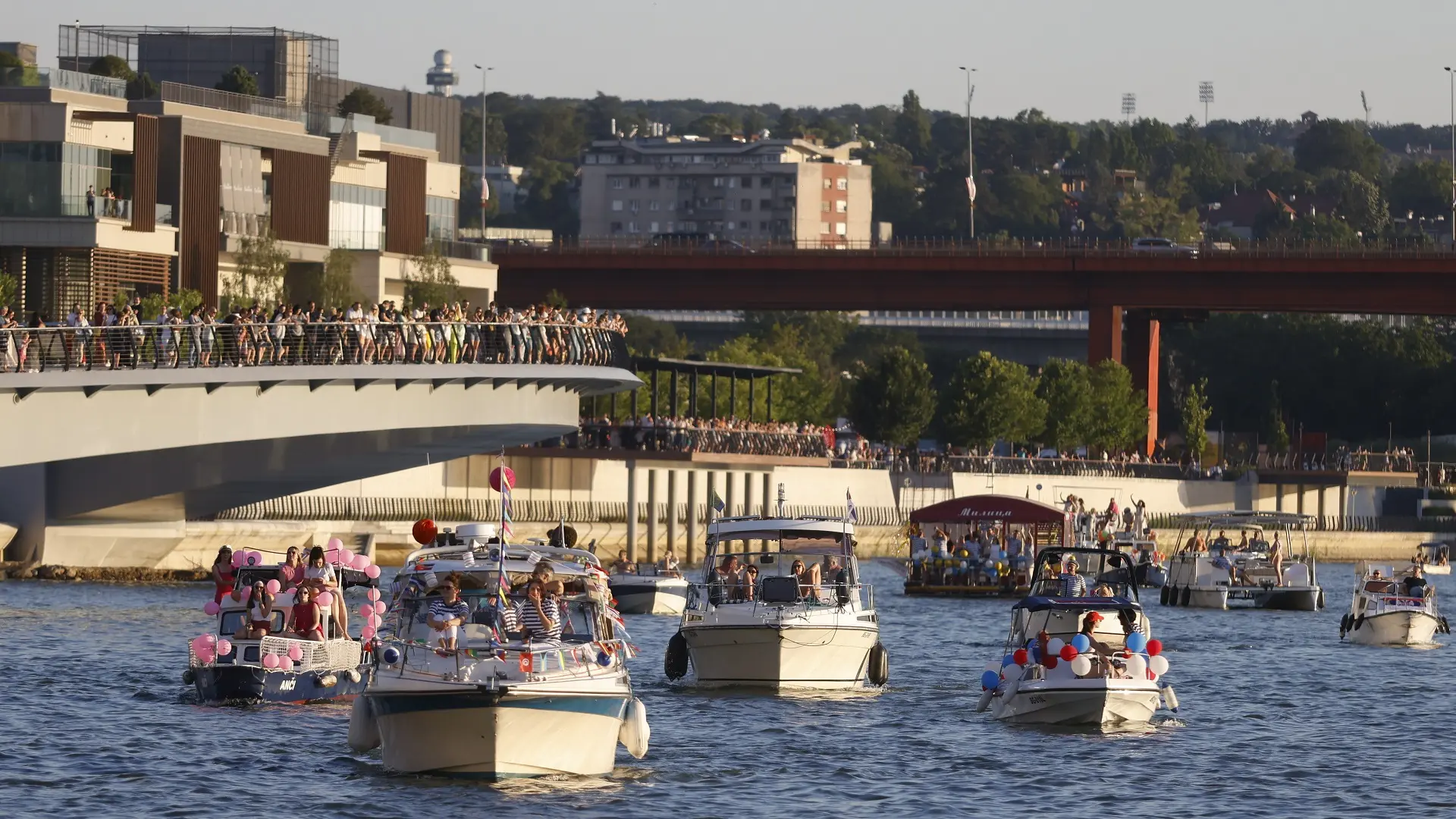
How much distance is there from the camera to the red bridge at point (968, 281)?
142 m

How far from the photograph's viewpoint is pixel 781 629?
161 feet

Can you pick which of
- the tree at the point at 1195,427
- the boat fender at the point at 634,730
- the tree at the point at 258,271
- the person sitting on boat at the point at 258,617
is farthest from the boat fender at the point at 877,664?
the tree at the point at 1195,427

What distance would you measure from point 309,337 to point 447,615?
118 feet

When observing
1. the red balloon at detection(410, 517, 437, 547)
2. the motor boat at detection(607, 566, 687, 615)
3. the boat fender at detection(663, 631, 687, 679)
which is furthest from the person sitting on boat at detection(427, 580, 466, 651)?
the motor boat at detection(607, 566, 687, 615)

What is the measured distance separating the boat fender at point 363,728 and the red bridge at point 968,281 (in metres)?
110

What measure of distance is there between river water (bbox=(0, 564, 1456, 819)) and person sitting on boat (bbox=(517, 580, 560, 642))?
6.78 feet

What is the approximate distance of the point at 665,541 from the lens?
4719 inches

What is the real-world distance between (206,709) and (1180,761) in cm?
1680

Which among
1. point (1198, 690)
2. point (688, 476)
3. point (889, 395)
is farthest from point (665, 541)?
point (1198, 690)

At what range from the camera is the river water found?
36.5 metres

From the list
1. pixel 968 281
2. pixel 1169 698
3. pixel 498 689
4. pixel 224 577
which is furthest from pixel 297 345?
pixel 968 281

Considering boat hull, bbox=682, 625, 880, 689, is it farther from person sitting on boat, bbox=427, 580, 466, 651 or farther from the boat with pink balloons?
person sitting on boat, bbox=427, 580, 466, 651

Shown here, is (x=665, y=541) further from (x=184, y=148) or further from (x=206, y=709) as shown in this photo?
(x=206, y=709)

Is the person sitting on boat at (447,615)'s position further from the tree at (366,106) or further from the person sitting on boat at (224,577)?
the tree at (366,106)
